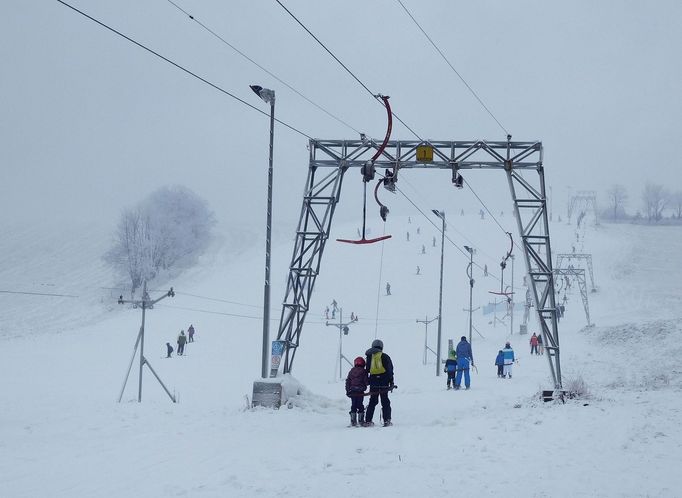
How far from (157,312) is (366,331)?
19.3m

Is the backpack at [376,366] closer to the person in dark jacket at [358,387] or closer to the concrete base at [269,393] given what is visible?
the person in dark jacket at [358,387]

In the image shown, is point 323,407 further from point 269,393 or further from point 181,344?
point 181,344

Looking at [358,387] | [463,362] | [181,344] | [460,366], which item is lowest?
[181,344]

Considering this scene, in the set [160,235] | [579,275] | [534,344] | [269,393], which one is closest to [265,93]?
[269,393]

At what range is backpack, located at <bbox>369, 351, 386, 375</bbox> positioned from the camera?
14.0 m

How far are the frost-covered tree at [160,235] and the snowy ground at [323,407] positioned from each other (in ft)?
17.6

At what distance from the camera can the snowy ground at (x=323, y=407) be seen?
834 cm

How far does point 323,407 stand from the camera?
719 inches

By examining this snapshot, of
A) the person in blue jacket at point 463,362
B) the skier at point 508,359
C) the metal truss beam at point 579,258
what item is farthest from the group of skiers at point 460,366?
the metal truss beam at point 579,258

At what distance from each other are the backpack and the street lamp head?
7.40 metres

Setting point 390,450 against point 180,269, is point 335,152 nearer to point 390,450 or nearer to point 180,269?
point 390,450

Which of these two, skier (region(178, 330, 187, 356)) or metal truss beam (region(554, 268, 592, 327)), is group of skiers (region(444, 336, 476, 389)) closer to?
skier (region(178, 330, 187, 356))

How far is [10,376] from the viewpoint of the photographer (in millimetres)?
29719

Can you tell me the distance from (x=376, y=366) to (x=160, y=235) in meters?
71.9
